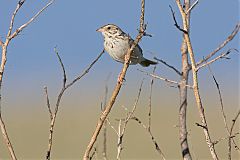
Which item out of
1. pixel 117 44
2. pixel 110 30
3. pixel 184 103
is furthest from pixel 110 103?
pixel 110 30

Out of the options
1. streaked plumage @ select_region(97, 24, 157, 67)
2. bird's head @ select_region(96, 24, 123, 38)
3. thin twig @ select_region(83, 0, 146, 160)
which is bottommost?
thin twig @ select_region(83, 0, 146, 160)

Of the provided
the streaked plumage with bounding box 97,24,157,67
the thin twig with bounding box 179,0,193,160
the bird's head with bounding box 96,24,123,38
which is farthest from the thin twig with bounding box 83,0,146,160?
the bird's head with bounding box 96,24,123,38

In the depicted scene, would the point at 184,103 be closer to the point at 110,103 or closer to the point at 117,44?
the point at 110,103

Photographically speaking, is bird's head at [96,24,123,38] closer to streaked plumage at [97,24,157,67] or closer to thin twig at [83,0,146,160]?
streaked plumage at [97,24,157,67]

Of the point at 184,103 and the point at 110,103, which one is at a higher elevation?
the point at 184,103

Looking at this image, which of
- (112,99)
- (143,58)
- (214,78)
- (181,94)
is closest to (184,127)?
(181,94)

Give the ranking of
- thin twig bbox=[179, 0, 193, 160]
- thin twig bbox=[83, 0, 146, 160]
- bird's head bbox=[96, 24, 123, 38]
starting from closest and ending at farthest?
thin twig bbox=[83, 0, 146, 160], thin twig bbox=[179, 0, 193, 160], bird's head bbox=[96, 24, 123, 38]

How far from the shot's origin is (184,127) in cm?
353

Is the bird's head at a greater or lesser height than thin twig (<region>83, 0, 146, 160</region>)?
greater

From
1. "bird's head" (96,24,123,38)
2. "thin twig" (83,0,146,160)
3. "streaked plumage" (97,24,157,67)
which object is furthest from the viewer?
"bird's head" (96,24,123,38)

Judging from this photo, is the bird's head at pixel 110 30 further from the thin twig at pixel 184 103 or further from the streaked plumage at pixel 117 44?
the thin twig at pixel 184 103

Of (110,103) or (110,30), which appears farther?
(110,30)

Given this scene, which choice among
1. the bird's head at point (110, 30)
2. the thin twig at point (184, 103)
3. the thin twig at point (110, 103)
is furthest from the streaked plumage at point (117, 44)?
the thin twig at point (110, 103)

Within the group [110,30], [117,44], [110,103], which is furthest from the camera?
[110,30]
